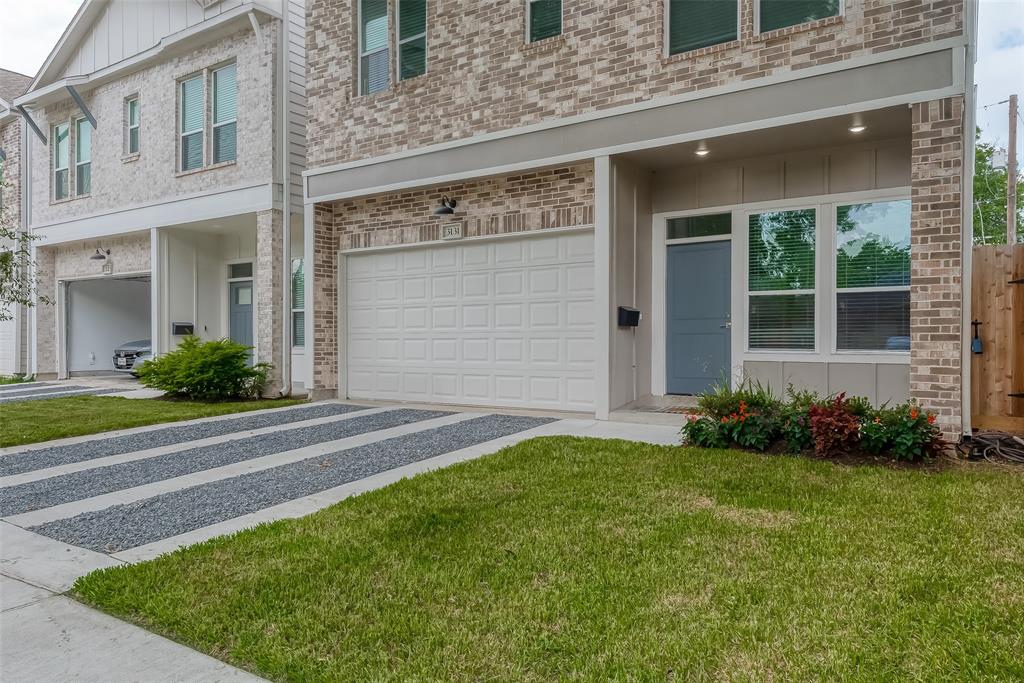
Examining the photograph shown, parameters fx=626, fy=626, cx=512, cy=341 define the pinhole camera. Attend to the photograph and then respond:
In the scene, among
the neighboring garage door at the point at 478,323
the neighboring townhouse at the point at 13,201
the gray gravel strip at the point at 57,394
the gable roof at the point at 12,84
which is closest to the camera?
the neighboring garage door at the point at 478,323

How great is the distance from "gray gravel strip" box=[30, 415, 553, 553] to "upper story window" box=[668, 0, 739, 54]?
4850mm

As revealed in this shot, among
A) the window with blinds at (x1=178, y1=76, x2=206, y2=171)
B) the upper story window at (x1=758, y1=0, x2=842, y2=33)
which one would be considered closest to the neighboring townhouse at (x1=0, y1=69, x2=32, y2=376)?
the window with blinds at (x1=178, y1=76, x2=206, y2=171)

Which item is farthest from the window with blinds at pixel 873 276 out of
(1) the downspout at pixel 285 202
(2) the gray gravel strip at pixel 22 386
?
(2) the gray gravel strip at pixel 22 386

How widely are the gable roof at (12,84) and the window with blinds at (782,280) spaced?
18.4 metres

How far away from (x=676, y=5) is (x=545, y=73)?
A: 5.56 feet

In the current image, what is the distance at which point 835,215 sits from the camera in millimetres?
7176

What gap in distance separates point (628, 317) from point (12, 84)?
61.1 ft

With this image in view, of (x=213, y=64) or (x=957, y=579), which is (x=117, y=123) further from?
(x=957, y=579)

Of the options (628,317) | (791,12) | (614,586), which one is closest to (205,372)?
(628,317)

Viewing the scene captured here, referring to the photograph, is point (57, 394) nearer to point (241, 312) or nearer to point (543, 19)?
point (241, 312)

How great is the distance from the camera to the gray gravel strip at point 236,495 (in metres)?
3.69

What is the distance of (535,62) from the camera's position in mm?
7953

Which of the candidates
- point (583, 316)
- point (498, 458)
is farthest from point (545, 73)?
point (498, 458)

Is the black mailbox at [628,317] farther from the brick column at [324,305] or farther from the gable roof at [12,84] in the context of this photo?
the gable roof at [12,84]
